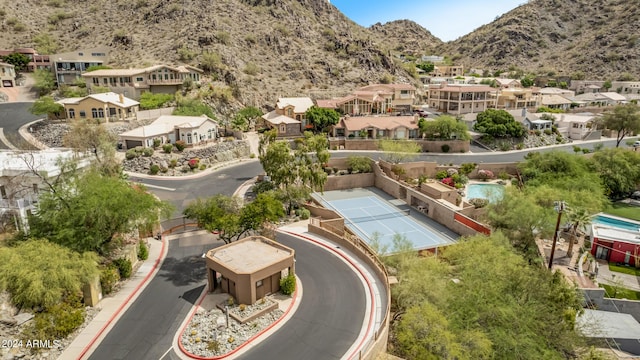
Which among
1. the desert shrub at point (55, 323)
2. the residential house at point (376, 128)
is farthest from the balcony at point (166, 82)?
the desert shrub at point (55, 323)

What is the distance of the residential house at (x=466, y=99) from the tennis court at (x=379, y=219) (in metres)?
49.1

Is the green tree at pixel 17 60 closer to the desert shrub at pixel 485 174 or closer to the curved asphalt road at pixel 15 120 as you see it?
the curved asphalt road at pixel 15 120

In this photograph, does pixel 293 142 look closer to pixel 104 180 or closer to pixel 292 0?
pixel 104 180

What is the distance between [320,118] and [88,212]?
50.6m

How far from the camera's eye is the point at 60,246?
25.4 meters

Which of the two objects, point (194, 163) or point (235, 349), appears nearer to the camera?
point (235, 349)

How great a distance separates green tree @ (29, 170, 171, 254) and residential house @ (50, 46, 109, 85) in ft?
208

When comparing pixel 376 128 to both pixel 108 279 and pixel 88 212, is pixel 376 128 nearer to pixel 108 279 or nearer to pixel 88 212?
pixel 88 212

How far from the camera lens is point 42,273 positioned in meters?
22.4

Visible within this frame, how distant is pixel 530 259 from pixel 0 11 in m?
133

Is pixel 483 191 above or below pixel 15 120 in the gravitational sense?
below

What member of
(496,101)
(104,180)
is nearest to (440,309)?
(104,180)

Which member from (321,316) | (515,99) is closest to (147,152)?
(321,316)

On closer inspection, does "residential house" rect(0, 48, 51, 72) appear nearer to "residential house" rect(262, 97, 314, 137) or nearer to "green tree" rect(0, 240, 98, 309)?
"residential house" rect(262, 97, 314, 137)
